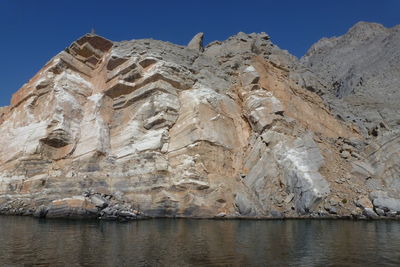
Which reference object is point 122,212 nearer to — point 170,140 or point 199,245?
point 170,140

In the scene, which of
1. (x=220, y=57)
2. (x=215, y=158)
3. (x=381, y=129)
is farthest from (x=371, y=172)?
(x=220, y=57)

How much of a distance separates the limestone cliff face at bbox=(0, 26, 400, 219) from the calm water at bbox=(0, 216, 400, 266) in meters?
8.93

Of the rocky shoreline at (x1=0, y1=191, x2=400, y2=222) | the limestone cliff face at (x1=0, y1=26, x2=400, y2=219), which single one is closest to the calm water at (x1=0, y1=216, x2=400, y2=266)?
the rocky shoreline at (x1=0, y1=191, x2=400, y2=222)

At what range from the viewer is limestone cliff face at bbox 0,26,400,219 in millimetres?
39094

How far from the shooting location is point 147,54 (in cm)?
5328

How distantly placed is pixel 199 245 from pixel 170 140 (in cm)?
2539

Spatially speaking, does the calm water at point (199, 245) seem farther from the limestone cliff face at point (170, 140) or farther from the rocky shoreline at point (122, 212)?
the limestone cliff face at point (170, 140)

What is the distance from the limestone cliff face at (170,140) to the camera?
39.1 meters

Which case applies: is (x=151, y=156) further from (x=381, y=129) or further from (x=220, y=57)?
(x=381, y=129)

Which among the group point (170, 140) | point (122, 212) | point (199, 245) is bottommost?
point (199, 245)

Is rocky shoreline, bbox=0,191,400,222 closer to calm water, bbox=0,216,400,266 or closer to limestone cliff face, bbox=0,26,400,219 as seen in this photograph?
limestone cliff face, bbox=0,26,400,219

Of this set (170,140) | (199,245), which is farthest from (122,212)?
(199,245)

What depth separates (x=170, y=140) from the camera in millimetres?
45719

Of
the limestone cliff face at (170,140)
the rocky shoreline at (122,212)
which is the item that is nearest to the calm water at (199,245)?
the rocky shoreline at (122,212)
